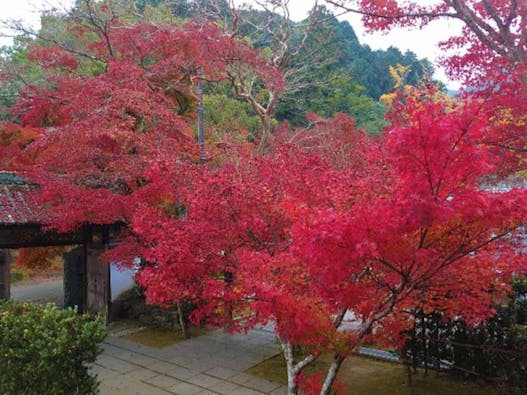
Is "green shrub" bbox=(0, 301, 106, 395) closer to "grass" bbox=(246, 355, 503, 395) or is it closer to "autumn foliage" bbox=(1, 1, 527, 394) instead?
"autumn foliage" bbox=(1, 1, 527, 394)

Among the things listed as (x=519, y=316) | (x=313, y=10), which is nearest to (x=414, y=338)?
(x=519, y=316)

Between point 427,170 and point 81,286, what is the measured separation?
13.2 m

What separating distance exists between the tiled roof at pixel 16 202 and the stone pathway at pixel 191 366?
4.11 meters

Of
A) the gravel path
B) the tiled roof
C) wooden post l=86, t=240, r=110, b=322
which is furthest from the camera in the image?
the gravel path

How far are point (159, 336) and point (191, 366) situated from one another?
2786mm

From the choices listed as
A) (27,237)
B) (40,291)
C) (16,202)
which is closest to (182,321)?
(27,237)

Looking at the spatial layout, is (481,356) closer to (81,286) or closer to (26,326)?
(26,326)

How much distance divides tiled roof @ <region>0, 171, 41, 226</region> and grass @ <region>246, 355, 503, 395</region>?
7043 millimetres

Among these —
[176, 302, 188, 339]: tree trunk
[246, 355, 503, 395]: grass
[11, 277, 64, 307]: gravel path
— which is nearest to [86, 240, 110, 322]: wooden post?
[176, 302, 188, 339]: tree trunk

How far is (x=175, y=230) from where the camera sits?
8.53 m

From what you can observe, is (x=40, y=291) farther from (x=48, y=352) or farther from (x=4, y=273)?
(x=48, y=352)

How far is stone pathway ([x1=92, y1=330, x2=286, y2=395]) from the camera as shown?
9.33 m

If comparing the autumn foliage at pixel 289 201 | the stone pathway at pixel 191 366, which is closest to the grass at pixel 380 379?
the stone pathway at pixel 191 366

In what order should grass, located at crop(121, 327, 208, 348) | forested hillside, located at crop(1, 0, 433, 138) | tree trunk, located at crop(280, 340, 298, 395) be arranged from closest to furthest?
tree trunk, located at crop(280, 340, 298, 395) < grass, located at crop(121, 327, 208, 348) < forested hillside, located at crop(1, 0, 433, 138)
